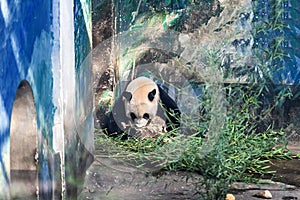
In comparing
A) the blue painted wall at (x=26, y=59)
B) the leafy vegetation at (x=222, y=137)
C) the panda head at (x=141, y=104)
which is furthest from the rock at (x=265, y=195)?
the panda head at (x=141, y=104)

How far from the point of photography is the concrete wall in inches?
79.5

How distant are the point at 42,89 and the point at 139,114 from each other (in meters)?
3.48

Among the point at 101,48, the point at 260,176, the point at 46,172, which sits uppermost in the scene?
the point at 101,48

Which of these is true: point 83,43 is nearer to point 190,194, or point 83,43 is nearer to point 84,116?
point 84,116

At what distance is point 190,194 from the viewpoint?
166 inches

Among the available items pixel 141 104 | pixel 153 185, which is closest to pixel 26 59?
pixel 153 185

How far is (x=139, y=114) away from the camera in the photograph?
244 inches

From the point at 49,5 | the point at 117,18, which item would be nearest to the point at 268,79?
the point at 117,18

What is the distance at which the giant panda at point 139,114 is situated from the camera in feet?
20.3

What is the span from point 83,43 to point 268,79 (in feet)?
9.74

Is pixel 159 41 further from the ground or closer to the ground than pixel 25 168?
further from the ground

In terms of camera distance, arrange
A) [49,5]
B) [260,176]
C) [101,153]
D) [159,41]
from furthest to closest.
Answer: [159,41], [101,153], [260,176], [49,5]

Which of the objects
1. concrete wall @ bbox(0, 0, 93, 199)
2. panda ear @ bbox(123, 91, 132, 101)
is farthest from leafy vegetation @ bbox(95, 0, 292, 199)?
concrete wall @ bbox(0, 0, 93, 199)

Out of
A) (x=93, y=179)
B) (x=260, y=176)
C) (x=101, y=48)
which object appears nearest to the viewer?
(x=93, y=179)
